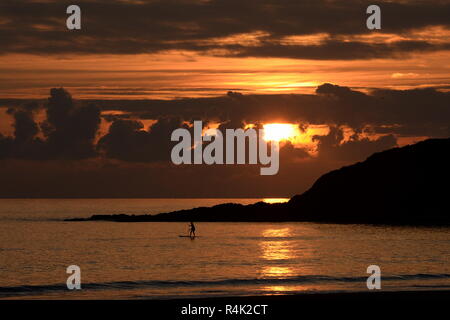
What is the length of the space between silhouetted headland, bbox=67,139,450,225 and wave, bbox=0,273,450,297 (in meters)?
110

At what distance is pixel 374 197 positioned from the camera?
17750 cm

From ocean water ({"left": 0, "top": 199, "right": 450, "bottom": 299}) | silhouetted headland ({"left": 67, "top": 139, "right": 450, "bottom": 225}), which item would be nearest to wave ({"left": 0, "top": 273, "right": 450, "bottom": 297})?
ocean water ({"left": 0, "top": 199, "right": 450, "bottom": 299})

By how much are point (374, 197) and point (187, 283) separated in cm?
13083

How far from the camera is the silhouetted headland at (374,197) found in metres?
170

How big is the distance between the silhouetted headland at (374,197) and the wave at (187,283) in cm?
11023

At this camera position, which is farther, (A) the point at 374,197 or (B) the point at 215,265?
(A) the point at 374,197

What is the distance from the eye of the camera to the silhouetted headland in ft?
557

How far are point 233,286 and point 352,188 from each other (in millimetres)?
135322

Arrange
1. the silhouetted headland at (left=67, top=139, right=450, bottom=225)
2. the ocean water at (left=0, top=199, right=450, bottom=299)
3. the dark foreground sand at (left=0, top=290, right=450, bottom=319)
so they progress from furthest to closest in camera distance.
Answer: the silhouetted headland at (left=67, top=139, right=450, bottom=225) < the ocean water at (left=0, top=199, right=450, bottom=299) < the dark foreground sand at (left=0, top=290, right=450, bottom=319)

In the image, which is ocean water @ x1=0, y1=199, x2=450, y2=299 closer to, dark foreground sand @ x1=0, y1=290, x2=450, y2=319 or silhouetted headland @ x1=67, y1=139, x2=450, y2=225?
dark foreground sand @ x1=0, y1=290, x2=450, y2=319
